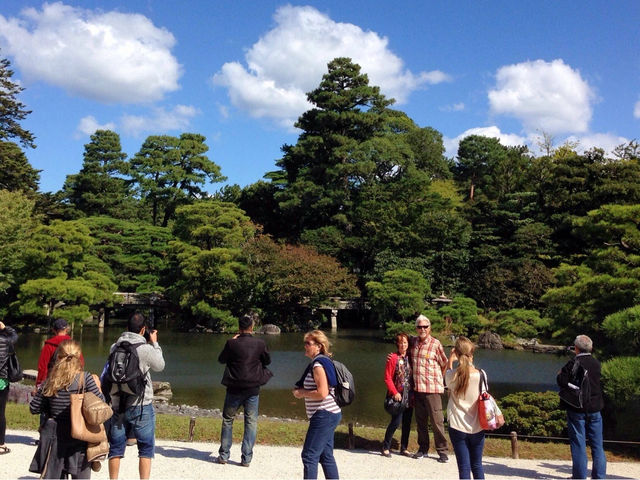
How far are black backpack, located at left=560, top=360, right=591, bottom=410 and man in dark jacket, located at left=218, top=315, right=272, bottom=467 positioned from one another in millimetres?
2534

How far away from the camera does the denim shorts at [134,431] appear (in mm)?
4145

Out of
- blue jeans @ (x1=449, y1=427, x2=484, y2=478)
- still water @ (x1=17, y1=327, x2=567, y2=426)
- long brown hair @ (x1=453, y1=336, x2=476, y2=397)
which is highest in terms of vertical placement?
long brown hair @ (x1=453, y1=336, x2=476, y2=397)

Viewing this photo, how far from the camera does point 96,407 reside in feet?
11.3

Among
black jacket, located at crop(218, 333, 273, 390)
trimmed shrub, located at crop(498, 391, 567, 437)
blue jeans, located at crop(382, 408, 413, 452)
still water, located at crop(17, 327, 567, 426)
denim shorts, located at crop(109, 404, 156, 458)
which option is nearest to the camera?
denim shorts, located at crop(109, 404, 156, 458)

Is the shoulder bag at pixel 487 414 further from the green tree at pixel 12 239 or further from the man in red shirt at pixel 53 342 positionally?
the green tree at pixel 12 239

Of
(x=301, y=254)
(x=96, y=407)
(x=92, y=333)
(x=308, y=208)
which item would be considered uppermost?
(x=308, y=208)

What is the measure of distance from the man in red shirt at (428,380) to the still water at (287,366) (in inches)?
176

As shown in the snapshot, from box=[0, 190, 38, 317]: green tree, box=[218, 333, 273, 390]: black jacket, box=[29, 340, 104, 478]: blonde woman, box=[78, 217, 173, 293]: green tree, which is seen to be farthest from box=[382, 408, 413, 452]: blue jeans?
box=[78, 217, 173, 293]: green tree

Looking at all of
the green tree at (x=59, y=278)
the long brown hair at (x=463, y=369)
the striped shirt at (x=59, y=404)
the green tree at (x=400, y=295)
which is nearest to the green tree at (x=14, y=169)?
the green tree at (x=59, y=278)

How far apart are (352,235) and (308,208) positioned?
3.32 meters

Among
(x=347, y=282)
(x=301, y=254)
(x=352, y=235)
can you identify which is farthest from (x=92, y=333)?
(x=352, y=235)

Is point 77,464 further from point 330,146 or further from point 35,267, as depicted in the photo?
point 330,146

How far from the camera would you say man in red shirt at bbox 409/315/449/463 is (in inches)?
211

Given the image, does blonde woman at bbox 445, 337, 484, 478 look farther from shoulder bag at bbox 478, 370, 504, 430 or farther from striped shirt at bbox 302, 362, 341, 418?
striped shirt at bbox 302, 362, 341, 418
